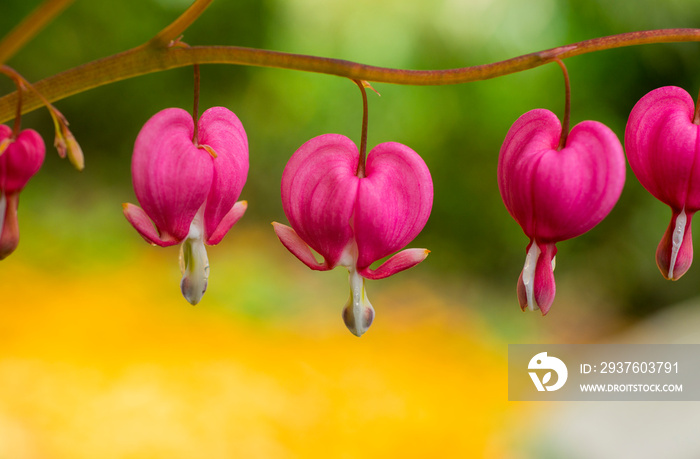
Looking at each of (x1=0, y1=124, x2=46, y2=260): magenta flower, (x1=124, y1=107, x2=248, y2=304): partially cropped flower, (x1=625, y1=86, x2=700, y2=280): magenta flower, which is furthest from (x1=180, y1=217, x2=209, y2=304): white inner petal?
(x1=625, y1=86, x2=700, y2=280): magenta flower

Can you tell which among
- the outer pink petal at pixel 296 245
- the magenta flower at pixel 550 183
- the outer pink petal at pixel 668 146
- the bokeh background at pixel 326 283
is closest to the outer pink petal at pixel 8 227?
the outer pink petal at pixel 296 245

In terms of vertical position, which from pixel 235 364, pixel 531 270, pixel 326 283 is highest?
pixel 326 283

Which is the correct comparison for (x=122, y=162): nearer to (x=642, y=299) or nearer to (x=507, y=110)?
(x=507, y=110)

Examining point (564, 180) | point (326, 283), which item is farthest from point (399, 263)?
point (326, 283)

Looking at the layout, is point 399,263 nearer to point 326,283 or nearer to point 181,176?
point 181,176

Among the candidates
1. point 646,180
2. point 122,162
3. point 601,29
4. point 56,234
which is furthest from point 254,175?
point 646,180

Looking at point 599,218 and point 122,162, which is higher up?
point 122,162

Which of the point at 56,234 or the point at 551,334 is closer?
the point at 551,334
